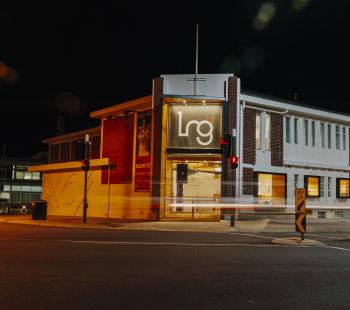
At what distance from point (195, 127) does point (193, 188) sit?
400cm

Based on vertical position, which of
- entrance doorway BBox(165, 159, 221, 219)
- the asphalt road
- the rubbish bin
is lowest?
the asphalt road

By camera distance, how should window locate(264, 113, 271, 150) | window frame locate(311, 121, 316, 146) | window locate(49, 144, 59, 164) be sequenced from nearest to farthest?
window locate(264, 113, 271, 150)
window frame locate(311, 121, 316, 146)
window locate(49, 144, 59, 164)

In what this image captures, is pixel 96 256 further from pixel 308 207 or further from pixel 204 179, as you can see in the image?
pixel 308 207

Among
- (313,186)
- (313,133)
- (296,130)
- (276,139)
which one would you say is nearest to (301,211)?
(276,139)

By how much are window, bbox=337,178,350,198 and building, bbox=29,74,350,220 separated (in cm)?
7

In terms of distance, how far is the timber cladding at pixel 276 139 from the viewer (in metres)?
31.9

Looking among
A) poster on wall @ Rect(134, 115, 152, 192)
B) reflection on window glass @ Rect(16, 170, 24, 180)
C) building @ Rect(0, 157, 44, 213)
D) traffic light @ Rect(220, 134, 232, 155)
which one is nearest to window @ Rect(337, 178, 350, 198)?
poster on wall @ Rect(134, 115, 152, 192)

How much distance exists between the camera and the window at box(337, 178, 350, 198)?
118 ft

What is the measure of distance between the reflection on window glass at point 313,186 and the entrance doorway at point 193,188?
303 inches

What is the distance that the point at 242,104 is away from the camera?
29797 mm

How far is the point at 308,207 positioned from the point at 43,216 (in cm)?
1708

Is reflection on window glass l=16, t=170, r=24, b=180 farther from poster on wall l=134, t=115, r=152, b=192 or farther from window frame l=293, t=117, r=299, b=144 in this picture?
window frame l=293, t=117, r=299, b=144

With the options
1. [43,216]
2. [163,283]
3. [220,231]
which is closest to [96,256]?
[163,283]

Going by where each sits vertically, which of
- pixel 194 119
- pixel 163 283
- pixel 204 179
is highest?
pixel 194 119
